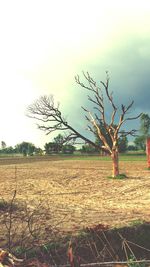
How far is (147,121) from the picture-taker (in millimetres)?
99375

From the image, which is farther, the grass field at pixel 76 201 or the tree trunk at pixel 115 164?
the tree trunk at pixel 115 164

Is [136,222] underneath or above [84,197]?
underneath

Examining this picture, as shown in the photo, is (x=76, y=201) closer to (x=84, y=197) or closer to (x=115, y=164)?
(x=84, y=197)

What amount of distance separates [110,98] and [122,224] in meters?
18.5

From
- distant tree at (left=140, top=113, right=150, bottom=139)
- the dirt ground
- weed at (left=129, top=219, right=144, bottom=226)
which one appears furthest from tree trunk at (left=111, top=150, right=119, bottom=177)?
distant tree at (left=140, top=113, right=150, bottom=139)

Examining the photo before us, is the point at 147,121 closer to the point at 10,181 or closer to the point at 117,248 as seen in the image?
the point at 10,181

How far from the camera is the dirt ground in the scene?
13.1m

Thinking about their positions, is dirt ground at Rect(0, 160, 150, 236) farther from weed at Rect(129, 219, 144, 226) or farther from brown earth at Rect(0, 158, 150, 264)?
weed at Rect(129, 219, 144, 226)

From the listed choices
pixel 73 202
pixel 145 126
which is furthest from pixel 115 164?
pixel 145 126

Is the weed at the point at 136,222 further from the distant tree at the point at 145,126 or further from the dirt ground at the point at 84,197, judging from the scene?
the distant tree at the point at 145,126

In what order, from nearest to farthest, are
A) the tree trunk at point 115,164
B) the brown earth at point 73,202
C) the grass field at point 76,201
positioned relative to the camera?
the brown earth at point 73,202 < the grass field at point 76,201 < the tree trunk at point 115,164

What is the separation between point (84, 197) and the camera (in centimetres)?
2067

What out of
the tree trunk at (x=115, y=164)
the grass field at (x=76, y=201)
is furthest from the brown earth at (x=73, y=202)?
the tree trunk at (x=115, y=164)

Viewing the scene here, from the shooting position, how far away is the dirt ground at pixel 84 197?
1308 centimetres
